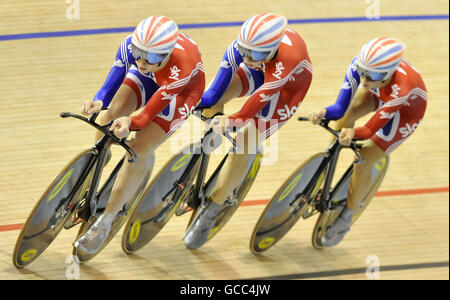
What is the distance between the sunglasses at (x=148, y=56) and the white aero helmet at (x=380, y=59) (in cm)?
113

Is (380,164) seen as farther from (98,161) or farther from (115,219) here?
(98,161)

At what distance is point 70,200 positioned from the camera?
4102mm

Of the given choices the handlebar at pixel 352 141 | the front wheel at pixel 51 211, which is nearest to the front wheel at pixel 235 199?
the handlebar at pixel 352 141

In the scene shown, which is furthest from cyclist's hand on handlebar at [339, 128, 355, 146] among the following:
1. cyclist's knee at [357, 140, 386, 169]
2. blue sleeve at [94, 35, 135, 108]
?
blue sleeve at [94, 35, 135, 108]

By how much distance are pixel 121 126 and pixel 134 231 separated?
96 cm

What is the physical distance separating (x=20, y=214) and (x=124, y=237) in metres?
0.68

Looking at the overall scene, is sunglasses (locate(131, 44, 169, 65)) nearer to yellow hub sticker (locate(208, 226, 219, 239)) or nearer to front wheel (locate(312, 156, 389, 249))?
yellow hub sticker (locate(208, 226, 219, 239))

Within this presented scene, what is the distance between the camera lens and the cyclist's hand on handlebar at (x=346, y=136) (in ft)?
14.1

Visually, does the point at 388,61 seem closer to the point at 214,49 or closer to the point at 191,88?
the point at 191,88

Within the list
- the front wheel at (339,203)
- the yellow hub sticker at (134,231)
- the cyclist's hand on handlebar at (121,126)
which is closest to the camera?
the cyclist's hand on handlebar at (121,126)

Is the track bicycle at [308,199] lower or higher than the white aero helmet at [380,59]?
lower

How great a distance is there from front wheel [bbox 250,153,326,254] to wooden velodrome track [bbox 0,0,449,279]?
0.13m

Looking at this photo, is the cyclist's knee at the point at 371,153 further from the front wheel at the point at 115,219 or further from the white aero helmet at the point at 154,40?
the white aero helmet at the point at 154,40

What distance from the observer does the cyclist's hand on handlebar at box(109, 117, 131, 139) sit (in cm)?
376
